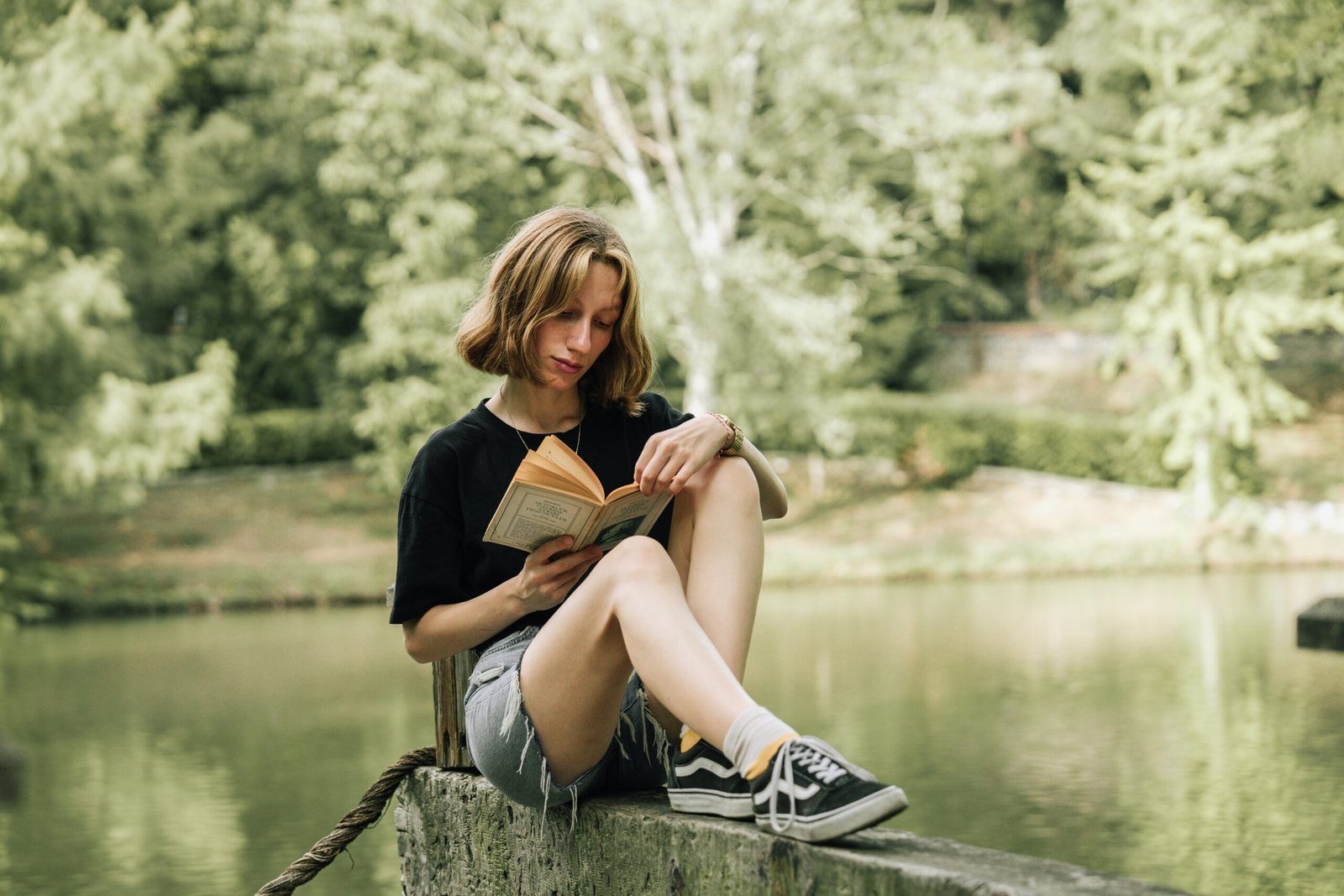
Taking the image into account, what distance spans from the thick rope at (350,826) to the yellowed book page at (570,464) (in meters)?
0.79

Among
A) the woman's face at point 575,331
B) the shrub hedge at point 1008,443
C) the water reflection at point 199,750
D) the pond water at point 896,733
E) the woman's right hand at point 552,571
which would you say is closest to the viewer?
the woman's right hand at point 552,571

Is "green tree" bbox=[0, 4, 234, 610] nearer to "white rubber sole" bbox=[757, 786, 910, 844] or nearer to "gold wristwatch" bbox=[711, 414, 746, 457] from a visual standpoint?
"gold wristwatch" bbox=[711, 414, 746, 457]

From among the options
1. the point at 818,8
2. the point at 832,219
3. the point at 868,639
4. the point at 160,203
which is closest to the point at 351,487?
the point at 160,203

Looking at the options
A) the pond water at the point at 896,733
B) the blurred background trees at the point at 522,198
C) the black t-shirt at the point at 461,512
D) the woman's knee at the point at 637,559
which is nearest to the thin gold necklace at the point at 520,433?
the black t-shirt at the point at 461,512

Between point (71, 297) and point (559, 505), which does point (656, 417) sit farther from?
point (71, 297)

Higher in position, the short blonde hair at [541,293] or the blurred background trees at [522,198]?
the blurred background trees at [522,198]

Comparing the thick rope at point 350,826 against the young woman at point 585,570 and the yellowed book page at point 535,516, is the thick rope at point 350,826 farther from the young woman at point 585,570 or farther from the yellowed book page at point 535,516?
the yellowed book page at point 535,516

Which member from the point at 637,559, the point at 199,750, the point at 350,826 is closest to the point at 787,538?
the point at 199,750

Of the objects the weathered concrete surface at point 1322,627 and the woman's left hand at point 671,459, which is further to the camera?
the weathered concrete surface at point 1322,627

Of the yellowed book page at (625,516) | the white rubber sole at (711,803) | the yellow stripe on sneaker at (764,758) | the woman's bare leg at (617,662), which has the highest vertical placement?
the yellowed book page at (625,516)

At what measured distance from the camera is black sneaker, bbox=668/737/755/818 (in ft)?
6.97

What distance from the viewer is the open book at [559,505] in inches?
87.5

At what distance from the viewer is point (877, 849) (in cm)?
191

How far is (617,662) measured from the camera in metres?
2.29
